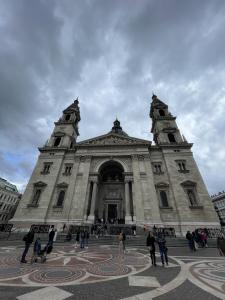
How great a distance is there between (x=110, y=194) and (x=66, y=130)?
1762cm

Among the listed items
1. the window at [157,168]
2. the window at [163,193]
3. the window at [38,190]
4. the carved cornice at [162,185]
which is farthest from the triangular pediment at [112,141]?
the window at [38,190]

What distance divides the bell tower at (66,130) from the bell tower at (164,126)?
19319 millimetres

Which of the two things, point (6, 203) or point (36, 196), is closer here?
point (36, 196)

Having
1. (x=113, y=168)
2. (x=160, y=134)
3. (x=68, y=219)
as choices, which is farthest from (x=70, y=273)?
(x=160, y=134)

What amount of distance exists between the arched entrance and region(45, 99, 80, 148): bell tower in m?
10.1

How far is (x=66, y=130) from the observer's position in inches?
1410

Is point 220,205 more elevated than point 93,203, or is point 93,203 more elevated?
point 220,205

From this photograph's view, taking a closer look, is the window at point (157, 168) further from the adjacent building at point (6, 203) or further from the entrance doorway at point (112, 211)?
the adjacent building at point (6, 203)

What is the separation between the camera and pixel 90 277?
554cm

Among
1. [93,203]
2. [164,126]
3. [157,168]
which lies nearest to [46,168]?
[93,203]

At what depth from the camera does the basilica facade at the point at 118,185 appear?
22.9 m

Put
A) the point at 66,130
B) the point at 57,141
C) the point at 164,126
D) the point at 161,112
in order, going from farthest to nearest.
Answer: the point at 161,112 < the point at 66,130 < the point at 164,126 < the point at 57,141

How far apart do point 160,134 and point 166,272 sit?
2935 centimetres

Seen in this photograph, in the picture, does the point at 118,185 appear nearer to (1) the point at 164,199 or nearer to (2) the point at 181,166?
(1) the point at 164,199
